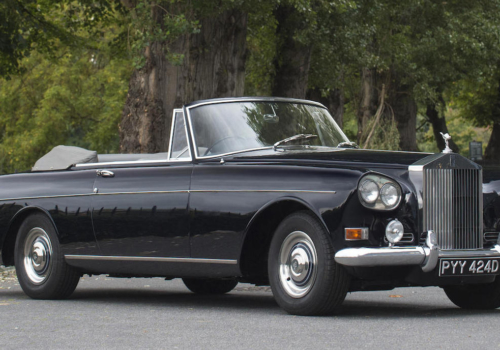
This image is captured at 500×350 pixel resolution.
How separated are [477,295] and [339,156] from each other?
1.60 meters

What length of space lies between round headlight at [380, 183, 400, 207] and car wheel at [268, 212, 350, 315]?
464 mm

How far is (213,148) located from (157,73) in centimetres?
844

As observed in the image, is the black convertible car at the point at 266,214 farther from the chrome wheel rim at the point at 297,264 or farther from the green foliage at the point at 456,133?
the green foliage at the point at 456,133

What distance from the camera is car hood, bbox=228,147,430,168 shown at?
6914 millimetres

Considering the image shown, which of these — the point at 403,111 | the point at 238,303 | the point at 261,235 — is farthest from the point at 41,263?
the point at 403,111

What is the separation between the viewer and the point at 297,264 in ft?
22.6

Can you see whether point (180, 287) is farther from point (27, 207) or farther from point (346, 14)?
point (346, 14)

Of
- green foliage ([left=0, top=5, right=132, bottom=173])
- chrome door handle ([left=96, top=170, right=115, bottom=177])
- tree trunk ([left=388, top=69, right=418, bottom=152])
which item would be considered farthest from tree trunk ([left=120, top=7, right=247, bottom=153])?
green foliage ([left=0, top=5, right=132, bottom=173])

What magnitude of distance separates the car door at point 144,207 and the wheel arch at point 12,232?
39.0 inches

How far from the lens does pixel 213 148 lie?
7.95 m

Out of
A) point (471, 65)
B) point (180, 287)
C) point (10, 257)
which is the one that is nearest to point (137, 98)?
point (180, 287)

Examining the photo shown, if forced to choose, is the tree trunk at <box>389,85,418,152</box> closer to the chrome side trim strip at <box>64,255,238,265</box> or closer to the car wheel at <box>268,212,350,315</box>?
the chrome side trim strip at <box>64,255,238,265</box>

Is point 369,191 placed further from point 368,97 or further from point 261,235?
point 368,97

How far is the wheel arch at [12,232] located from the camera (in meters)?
9.16
